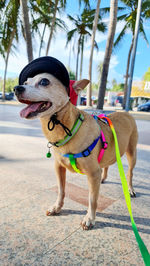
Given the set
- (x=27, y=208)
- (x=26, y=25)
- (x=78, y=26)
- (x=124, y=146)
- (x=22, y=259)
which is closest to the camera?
(x=22, y=259)

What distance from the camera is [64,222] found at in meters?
1.99

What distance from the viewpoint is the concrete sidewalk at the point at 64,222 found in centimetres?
155

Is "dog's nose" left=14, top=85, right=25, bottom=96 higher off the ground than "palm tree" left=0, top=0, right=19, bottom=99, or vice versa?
"palm tree" left=0, top=0, right=19, bottom=99

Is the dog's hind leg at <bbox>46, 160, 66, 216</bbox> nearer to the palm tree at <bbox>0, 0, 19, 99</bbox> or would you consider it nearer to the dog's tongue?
the dog's tongue

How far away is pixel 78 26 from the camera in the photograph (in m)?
26.3

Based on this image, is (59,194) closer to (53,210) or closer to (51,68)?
(53,210)

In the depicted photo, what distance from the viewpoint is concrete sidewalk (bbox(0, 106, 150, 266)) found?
61.0 inches

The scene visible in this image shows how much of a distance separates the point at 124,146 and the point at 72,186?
0.98 meters

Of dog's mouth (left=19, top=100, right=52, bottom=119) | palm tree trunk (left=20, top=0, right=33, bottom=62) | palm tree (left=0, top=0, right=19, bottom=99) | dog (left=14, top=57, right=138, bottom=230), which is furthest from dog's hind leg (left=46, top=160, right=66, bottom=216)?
palm tree (left=0, top=0, right=19, bottom=99)

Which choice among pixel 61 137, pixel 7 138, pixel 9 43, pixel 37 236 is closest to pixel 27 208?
pixel 37 236

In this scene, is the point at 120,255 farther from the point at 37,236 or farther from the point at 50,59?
the point at 50,59

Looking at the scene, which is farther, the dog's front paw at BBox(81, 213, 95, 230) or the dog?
the dog's front paw at BBox(81, 213, 95, 230)

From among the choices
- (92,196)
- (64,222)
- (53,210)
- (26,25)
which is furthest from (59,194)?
(26,25)

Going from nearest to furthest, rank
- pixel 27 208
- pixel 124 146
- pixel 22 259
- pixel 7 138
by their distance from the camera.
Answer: pixel 22 259
pixel 27 208
pixel 124 146
pixel 7 138
